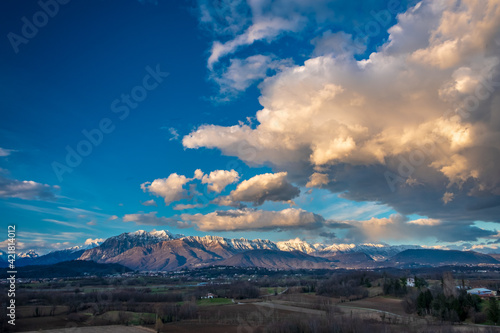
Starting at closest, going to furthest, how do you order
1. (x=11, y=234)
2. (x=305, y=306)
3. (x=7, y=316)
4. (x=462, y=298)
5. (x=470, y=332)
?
(x=11, y=234) < (x=470, y=332) < (x=7, y=316) < (x=462, y=298) < (x=305, y=306)

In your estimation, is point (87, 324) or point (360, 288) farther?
point (360, 288)

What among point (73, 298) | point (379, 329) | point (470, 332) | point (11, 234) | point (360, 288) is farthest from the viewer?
point (360, 288)

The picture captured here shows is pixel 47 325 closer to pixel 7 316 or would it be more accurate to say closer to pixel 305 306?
pixel 7 316

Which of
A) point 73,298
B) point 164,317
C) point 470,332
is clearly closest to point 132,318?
point 164,317

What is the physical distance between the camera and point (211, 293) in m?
171

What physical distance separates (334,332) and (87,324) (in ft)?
240

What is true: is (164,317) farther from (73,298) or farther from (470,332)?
(470,332)

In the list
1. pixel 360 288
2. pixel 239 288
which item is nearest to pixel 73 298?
pixel 239 288

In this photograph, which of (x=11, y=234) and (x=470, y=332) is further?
(x=470, y=332)

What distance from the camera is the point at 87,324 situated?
95625 millimetres

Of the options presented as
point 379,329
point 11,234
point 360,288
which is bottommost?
point 360,288

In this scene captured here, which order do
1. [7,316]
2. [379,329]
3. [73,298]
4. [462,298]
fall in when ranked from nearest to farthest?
[379,329] → [7,316] → [462,298] → [73,298]

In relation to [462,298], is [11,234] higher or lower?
higher

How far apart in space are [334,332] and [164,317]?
58.0 meters
